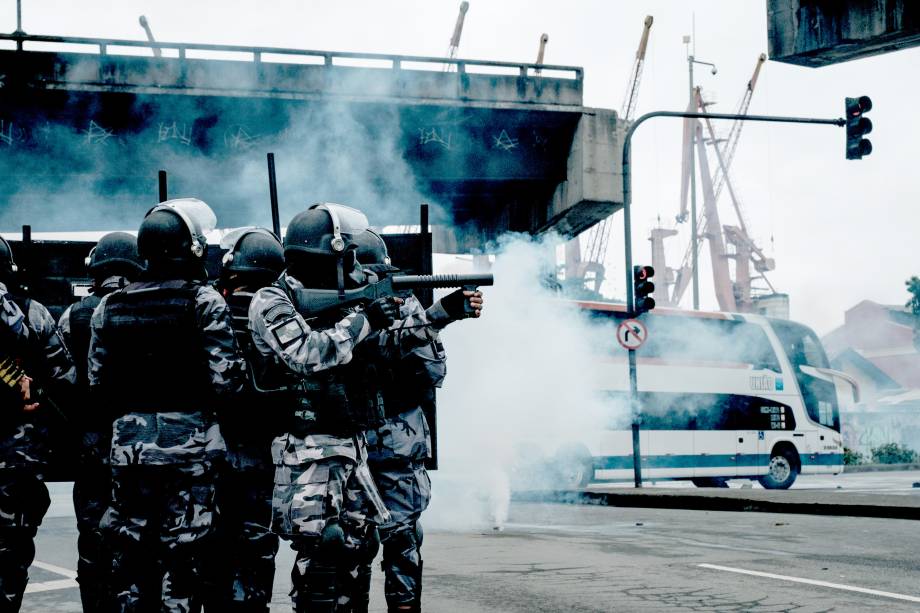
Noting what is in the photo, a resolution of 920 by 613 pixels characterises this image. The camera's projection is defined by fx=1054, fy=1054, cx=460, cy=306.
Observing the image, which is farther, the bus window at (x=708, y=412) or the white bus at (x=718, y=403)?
the bus window at (x=708, y=412)

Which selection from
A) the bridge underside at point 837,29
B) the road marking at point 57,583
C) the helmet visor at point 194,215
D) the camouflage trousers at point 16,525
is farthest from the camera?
the bridge underside at point 837,29

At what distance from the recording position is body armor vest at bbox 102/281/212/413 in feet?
14.2

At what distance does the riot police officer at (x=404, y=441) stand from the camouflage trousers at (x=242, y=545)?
540mm

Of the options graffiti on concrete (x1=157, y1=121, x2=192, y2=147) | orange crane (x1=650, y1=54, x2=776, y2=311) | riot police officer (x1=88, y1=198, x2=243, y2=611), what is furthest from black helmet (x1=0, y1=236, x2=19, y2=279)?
orange crane (x1=650, y1=54, x2=776, y2=311)

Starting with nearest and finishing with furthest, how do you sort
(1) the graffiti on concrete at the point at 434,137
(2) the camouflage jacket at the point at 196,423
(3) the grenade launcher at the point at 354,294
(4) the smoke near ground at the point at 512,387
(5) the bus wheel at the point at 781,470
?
(2) the camouflage jacket at the point at 196,423 → (3) the grenade launcher at the point at 354,294 → (4) the smoke near ground at the point at 512,387 → (1) the graffiti on concrete at the point at 434,137 → (5) the bus wheel at the point at 781,470

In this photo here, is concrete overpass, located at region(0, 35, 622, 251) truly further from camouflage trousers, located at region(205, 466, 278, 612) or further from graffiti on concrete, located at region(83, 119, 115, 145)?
camouflage trousers, located at region(205, 466, 278, 612)

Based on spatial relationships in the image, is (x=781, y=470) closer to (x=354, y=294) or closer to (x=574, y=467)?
(x=574, y=467)

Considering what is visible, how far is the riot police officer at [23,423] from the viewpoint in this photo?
4.77m

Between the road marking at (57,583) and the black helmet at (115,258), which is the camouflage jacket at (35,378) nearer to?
the black helmet at (115,258)

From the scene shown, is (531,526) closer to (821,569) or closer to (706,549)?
(706,549)

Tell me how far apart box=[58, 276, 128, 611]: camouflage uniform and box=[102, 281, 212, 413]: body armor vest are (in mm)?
691

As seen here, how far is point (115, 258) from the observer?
214 inches

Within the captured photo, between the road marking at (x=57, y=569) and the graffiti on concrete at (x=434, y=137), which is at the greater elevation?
the graffiti on concrete at (x=434, y=137)

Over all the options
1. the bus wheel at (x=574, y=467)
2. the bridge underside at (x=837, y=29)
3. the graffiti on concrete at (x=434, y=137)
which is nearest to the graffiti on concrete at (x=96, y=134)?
the graffiti on concrete at (x=434, y=137)
